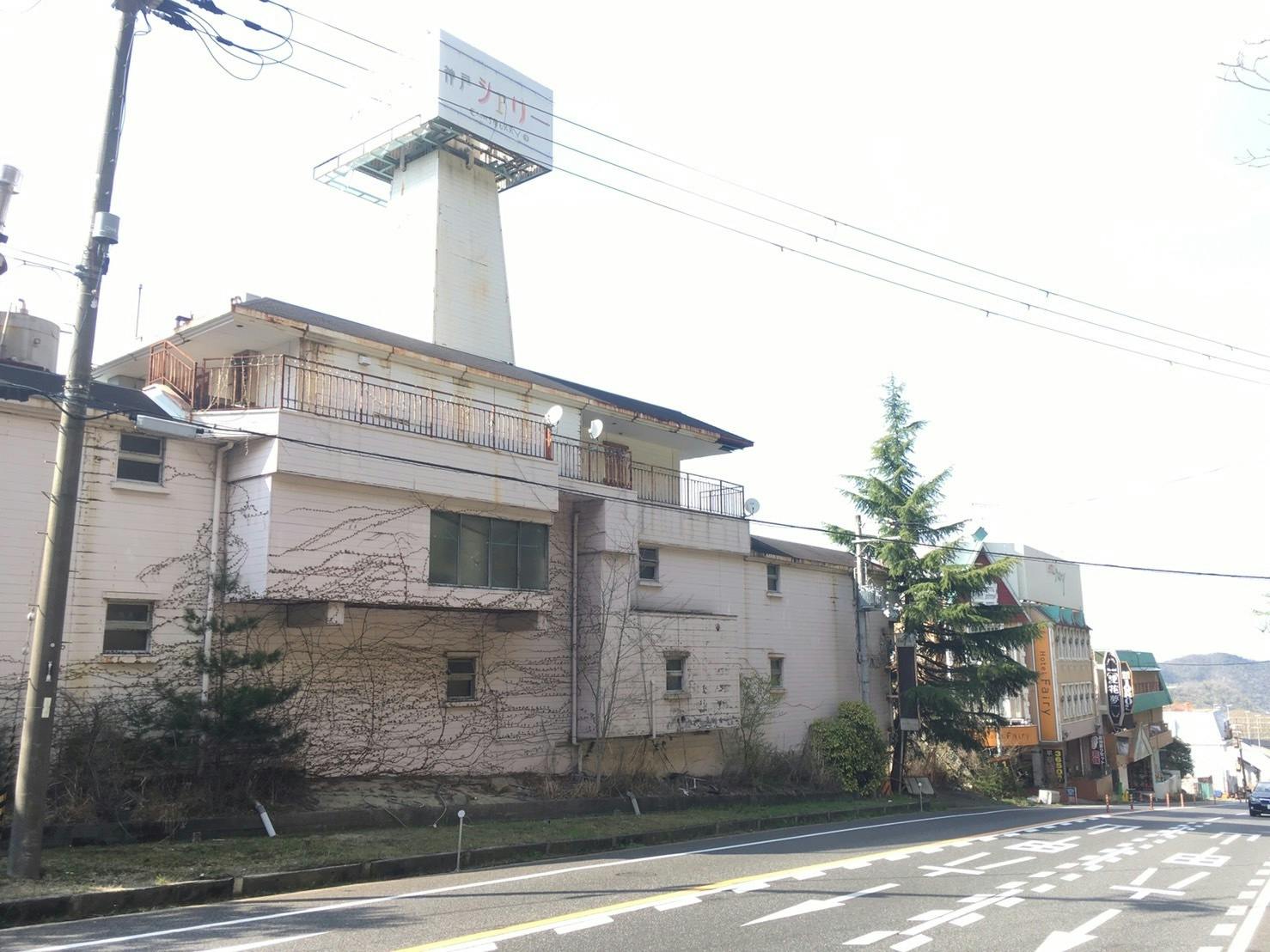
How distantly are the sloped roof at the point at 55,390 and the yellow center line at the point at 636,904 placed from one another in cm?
885

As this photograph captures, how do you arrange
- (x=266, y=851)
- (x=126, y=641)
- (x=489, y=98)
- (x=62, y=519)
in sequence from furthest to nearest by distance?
(x=489, y=98) < (x=126, y=641) < (x=266, y=851) < (x=62, y=519)

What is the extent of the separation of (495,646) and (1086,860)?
1151 cm

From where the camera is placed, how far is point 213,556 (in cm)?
1622

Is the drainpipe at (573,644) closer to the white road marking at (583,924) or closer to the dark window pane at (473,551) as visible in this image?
the dark window pane at (473,551)

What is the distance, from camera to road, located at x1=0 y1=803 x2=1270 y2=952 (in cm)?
827

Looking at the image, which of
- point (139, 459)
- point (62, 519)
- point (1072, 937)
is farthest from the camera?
point (139, 459)

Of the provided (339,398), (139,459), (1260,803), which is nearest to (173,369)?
(339,398)

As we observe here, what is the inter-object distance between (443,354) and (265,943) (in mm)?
15587

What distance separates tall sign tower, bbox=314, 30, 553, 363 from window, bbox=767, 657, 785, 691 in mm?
11686

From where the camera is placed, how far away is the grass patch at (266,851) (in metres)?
10.3

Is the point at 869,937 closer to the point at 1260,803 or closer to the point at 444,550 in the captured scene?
the point at 444,550

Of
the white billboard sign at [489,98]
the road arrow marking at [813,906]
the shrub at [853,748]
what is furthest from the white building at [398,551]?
the road arrow marking at [813,906]

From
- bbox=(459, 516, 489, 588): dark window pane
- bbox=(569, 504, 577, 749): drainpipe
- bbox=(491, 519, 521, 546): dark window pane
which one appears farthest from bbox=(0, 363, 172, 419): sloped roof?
bbox=(569, 504, 577, 749): drainpipe

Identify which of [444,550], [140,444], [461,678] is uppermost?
[140,444]
